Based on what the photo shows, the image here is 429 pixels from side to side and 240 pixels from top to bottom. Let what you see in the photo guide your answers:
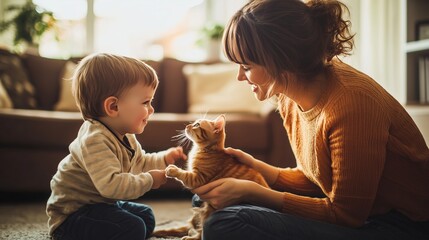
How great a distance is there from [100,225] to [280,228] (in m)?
0.50

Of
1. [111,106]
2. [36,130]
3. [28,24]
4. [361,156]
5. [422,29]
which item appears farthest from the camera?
[28,24]

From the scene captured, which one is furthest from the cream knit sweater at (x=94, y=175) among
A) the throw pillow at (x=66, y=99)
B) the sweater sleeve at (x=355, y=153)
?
the throw pillow at (x=66, y=99)

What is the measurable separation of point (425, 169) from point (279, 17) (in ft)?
1.78

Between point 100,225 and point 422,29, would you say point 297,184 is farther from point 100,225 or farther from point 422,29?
point 422,29

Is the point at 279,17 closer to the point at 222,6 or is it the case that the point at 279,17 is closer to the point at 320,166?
the point at 320,166

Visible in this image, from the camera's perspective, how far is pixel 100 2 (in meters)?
4.26

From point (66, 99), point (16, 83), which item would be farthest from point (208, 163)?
point (16, 83)

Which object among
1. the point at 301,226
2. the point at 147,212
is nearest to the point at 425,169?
the point at 301,226

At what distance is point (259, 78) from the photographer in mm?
1098

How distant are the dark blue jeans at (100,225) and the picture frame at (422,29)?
2325 mm

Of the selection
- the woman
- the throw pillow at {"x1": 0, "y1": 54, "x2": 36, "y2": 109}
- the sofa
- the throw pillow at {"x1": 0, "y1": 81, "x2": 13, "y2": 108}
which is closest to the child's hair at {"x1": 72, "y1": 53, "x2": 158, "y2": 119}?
the woman

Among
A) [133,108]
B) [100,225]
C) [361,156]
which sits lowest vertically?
[100,225]

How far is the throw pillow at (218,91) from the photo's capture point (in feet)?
9.00

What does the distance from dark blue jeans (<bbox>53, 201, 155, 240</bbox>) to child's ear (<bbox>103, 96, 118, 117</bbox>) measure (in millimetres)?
265
